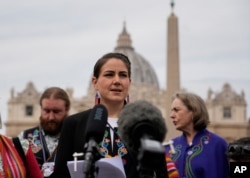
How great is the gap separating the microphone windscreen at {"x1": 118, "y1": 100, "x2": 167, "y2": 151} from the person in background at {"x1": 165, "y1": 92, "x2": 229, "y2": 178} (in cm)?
211

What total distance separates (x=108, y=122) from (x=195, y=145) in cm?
153

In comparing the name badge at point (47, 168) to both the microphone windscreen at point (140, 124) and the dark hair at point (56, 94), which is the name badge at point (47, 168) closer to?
the dark hair at point (56, 94)

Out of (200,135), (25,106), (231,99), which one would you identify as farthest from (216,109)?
(200,135)

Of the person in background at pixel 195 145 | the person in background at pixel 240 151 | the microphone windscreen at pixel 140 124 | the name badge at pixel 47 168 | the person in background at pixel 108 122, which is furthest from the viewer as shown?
the person in background at pixel 195 145

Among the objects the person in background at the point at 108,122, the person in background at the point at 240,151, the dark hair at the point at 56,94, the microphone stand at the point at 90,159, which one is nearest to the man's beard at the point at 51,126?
the dark hair at the point at 56,94

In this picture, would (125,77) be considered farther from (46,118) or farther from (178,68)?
(178,68)

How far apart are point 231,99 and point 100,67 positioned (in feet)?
229

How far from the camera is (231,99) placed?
72375 millimetres

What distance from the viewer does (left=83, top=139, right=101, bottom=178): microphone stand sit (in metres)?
2.43

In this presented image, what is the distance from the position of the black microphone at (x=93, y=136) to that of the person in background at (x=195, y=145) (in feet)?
7.02

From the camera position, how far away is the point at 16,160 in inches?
132

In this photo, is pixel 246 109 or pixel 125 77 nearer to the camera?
pixel 125 77

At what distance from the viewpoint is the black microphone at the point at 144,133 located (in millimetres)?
2307

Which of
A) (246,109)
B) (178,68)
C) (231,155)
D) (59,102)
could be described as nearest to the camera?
(231,155)
